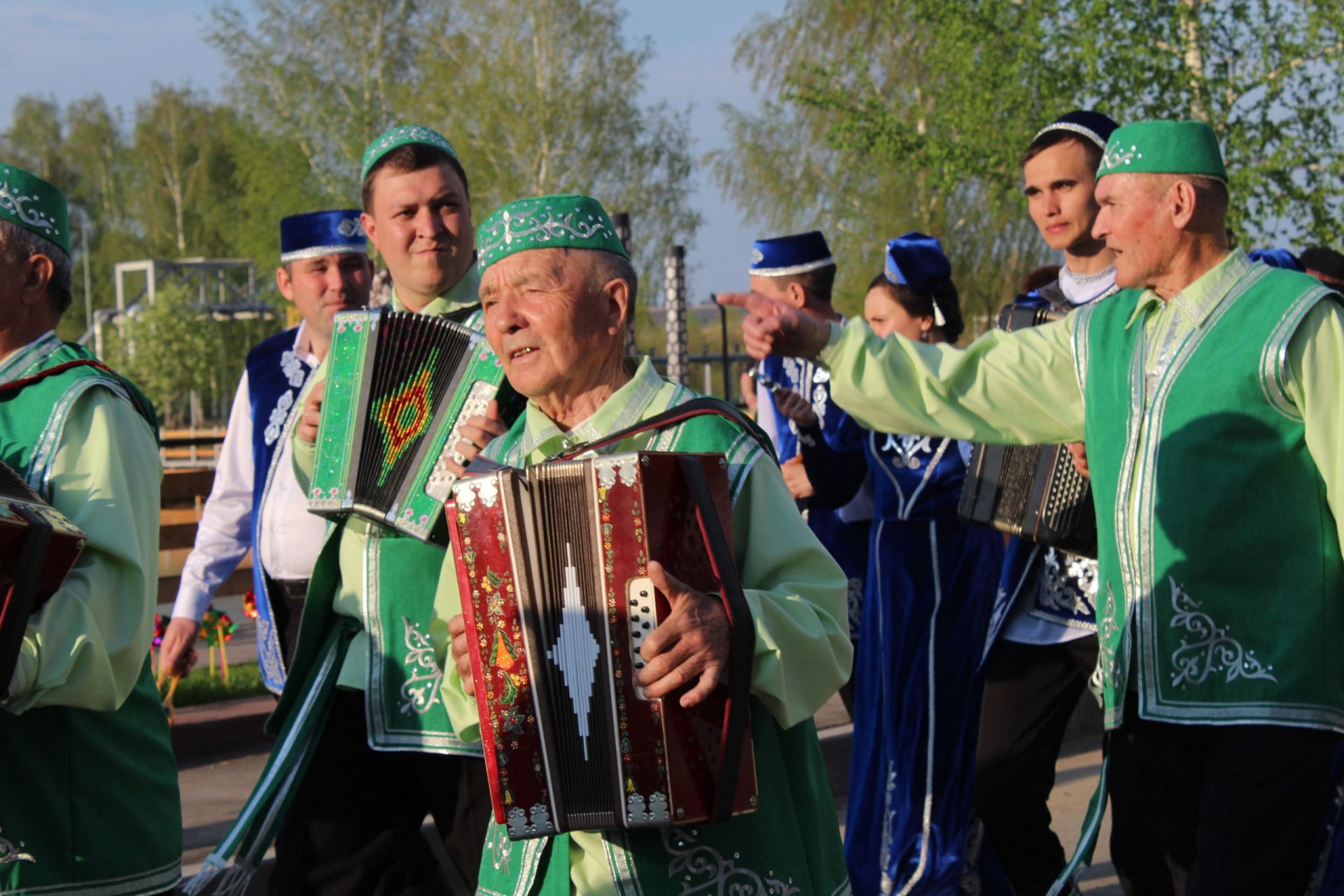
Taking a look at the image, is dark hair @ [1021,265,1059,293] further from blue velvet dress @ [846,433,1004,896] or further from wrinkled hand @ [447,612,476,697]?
wrinkled hand @ [447,612,476,697]

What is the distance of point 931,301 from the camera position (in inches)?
227

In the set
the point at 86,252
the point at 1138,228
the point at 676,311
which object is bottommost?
the point at 1138,228

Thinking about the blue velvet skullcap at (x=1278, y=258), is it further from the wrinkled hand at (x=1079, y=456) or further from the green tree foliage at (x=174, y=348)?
the green tree foliage at (x=174, y=348)

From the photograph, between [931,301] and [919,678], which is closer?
[919,678]

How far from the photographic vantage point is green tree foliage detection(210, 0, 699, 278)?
3912cm

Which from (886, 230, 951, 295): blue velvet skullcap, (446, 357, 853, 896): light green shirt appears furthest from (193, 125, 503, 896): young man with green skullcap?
(886, 230, 951, 295): blue velvet skullcap

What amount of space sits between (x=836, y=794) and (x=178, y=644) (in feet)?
12.4

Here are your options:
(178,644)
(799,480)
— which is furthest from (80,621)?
(799,480)

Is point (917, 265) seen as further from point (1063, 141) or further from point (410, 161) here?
point (410, 161)

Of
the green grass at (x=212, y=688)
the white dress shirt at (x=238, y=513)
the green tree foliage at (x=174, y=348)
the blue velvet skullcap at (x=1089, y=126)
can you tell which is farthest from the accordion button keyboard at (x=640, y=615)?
the green tree foliage at (x=174, y=348)

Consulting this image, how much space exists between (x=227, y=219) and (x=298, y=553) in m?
59.0

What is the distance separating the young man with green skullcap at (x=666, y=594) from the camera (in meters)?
2.70

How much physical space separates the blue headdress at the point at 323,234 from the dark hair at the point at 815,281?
70.2 inches

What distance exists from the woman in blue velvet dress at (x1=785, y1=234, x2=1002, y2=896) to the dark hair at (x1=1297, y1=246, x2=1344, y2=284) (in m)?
3.13
